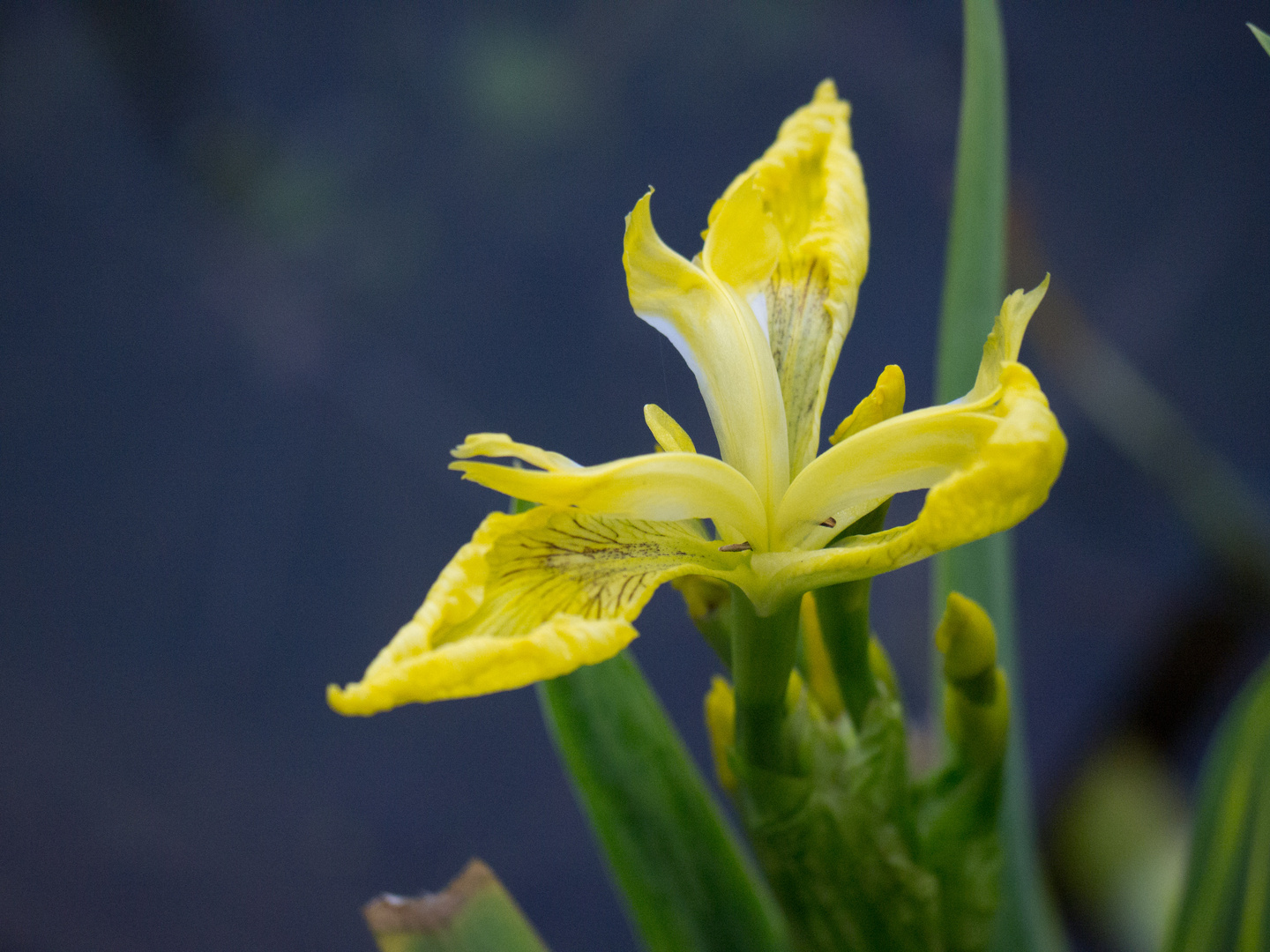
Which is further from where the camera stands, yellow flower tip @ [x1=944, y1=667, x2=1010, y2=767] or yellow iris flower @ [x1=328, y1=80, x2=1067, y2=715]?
yellow flower tip @ [x1=944, y1=667, x2=1010, y2=767]

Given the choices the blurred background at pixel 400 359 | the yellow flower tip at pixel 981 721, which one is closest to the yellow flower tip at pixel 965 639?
the yellow flower tip at pixel 981 721

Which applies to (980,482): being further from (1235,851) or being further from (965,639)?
(1235,851)

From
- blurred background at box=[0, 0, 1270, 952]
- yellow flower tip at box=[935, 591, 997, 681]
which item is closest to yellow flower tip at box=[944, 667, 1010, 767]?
yellow flower tip at box=[935, 591, 997, 681]

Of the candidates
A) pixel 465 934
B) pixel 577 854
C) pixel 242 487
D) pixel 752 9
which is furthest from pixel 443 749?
pixel 752 9

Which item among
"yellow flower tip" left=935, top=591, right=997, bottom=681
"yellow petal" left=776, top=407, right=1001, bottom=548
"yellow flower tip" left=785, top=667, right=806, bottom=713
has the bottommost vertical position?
"yellow flower tip" left=935, top=591, right=997, bottom=681

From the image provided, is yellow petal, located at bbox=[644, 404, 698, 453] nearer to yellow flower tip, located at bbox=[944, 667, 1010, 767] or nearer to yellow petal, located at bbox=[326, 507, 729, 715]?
yellow petal, located at bbox=[326, 507, 729, 715]

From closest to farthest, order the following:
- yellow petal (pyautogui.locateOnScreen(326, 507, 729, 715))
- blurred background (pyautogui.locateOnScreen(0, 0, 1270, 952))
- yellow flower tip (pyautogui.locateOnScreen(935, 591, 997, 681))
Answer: yellow petal (pyautogui.locateOnScreen(326, 507, 729, 715)) < yellow flower tip (pyautogui.locateOnScreen(935, 591, 997, 681)) < blurred background (pyautogui.locateOnScreen(0, 0, 1270, 952))

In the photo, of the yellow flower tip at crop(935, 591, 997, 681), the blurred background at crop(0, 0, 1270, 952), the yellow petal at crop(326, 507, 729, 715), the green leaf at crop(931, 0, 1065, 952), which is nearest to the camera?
the yellow petal at crop(326, 507, 729, 715)

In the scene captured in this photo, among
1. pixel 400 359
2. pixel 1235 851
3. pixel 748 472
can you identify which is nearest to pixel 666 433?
pixel 748 472
